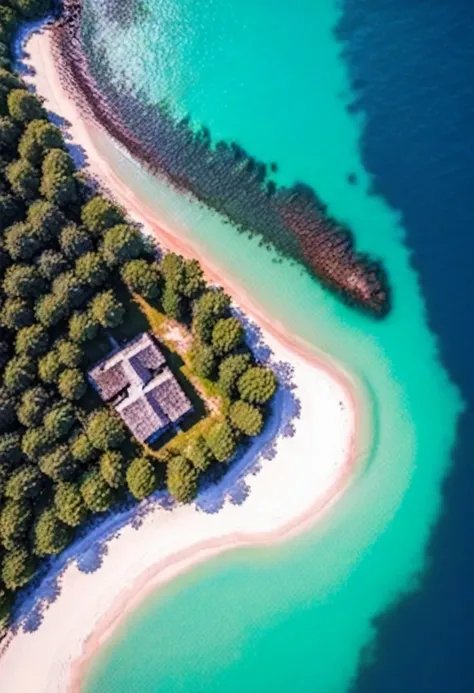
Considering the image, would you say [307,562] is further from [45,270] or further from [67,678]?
[45,270]

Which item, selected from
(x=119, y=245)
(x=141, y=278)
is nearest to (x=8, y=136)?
(x=119, y=245)

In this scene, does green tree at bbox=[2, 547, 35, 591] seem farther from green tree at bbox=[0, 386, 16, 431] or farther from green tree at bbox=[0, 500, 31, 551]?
green tree at bbox=[0, 386, 16, 431]

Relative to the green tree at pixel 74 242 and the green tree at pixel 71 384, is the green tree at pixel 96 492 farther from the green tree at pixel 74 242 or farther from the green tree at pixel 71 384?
the green tree at pixel 74 242

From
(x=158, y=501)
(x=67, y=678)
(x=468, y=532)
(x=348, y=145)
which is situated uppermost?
(x=348, y=145)

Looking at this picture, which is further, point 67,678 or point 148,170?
point 148,170

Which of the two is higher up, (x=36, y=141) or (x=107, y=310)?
(x=36, y=141)

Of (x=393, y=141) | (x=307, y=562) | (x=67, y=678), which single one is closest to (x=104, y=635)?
(x=67, y=678)

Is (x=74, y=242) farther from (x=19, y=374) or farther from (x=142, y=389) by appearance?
(x=142, y=389)
